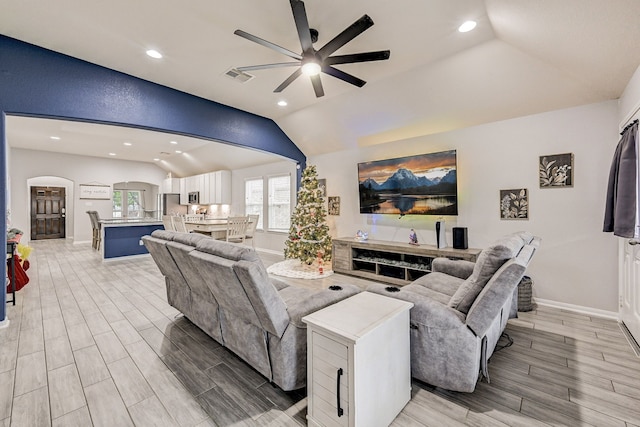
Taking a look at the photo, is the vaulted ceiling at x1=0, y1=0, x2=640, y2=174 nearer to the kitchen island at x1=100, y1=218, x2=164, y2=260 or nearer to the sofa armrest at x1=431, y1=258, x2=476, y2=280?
the sofa armrest at x1=431, y1=258, x2=476, y2=280

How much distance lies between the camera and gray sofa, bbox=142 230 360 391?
175cm

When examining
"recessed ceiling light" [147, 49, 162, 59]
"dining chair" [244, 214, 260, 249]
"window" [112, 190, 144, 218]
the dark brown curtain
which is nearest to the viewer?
the dark brown curtain

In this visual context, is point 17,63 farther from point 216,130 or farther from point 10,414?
point 10,414

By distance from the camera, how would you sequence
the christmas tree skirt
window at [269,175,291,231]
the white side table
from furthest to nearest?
window at [269,175,291,231] → the christmas tree skirt → the white side table

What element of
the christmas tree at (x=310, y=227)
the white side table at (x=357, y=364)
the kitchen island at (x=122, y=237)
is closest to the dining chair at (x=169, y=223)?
the kitchen island at (x=122, y=237)

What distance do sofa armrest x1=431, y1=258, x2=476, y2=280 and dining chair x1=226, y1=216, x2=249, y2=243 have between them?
14.5 feet

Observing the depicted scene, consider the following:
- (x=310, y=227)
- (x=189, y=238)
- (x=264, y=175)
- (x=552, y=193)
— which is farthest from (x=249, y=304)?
(x=264, y=175)

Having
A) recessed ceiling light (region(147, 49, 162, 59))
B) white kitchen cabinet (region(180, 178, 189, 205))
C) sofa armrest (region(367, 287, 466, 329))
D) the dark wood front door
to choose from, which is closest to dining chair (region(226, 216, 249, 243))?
recessed ceiling light (region(147, 49, 162, 59))

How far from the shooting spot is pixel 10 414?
174 centimetres

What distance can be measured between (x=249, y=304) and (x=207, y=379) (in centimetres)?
79

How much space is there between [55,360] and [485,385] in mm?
3506

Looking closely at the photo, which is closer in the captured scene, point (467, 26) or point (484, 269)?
point (484, 269)

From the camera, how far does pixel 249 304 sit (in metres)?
1.84

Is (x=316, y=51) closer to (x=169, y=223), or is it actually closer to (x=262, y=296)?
(x=262, y=296)
